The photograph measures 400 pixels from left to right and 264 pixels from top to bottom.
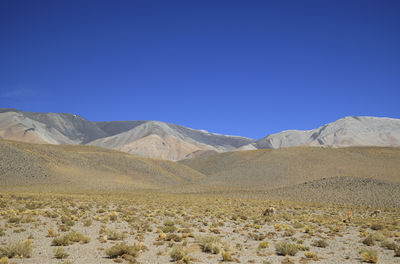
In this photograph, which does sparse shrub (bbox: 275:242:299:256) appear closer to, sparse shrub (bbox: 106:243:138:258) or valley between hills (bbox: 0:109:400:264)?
valley between hills (bbox: 0:109:400:264)

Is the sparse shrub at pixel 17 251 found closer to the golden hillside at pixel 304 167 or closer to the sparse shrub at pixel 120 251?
the sparse shrub at pixel 120 251

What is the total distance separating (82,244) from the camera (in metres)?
13.3

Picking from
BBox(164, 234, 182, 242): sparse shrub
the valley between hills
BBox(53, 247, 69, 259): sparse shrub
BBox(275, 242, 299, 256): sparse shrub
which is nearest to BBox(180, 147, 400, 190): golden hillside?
the valley between hills

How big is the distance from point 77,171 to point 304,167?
5588 centimetres

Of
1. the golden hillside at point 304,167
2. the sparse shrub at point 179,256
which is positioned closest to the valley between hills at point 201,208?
the sparse shrub at point 179,256

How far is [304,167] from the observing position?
8425 centimetres

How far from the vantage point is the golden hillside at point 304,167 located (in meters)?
74.0

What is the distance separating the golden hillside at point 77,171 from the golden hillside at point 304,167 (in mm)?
13517

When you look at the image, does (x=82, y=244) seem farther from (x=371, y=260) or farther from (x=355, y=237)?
(x=355, y=237)

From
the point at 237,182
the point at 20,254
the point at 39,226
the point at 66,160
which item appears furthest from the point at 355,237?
the point at 66,160

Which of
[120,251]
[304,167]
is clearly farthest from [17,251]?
[304,167]

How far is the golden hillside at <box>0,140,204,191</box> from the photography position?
57.6 meters

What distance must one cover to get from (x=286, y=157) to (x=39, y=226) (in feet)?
274

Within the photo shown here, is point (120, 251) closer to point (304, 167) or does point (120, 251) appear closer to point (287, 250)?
point (287, 250)
